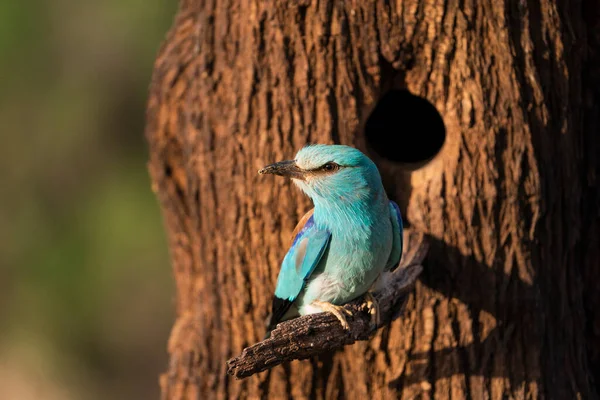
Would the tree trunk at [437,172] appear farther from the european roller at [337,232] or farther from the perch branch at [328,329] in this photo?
the european roller at [337,232]

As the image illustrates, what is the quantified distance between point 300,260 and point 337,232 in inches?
9.0

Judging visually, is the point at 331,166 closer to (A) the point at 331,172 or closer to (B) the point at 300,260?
(A) the point at 331,172

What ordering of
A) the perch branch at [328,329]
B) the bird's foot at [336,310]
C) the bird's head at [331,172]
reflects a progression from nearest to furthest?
the perch branch at [328,329] < the bird's foot at [336,310] < the bird's head at [331,172]

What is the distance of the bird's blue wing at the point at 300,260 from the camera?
13.9 feet

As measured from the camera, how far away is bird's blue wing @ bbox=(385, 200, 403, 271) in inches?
174

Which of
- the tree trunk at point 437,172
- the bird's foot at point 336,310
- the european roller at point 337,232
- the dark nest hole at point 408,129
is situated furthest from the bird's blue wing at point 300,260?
the dark nest hole at point 408,129

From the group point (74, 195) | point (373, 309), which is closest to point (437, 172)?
point (373, 309)

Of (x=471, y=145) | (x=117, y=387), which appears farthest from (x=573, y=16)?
(x=117, y=387)

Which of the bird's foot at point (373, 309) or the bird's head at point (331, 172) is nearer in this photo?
the bird's head at point (331, 172)

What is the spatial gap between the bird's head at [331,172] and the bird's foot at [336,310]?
51cm

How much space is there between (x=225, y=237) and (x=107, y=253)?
4.96 metres

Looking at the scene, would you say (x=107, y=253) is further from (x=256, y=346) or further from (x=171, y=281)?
(x=256, y=346)

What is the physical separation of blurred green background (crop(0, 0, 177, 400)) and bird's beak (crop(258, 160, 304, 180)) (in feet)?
19.1

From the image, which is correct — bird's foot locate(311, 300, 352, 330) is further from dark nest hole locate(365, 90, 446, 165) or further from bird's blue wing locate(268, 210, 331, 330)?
A: dark nest hole locate(365, 90, 446, 165)
